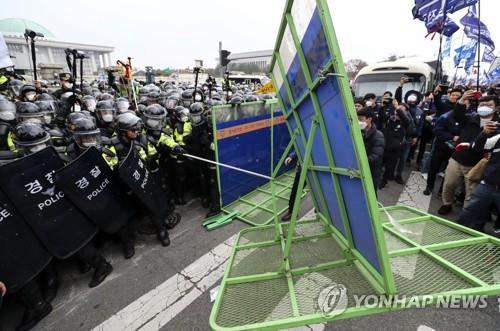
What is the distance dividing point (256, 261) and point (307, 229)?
31.4 inches

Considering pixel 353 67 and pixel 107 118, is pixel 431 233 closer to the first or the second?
pixel 107 118

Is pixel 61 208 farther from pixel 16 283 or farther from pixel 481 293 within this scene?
pixel 481 293

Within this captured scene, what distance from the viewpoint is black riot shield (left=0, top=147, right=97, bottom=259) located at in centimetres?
233

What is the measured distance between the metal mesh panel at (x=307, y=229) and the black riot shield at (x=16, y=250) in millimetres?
2523

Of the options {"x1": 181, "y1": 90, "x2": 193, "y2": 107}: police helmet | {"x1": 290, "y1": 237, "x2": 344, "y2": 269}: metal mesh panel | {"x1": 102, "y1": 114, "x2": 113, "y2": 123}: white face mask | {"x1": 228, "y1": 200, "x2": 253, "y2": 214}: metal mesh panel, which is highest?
{"x1": 181, "y1": 90, "x2": 193, "y2": 107}: police helmet

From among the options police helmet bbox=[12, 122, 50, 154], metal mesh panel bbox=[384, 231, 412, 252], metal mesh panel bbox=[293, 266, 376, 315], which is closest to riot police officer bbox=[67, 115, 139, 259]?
police helmet bbox=[12, 122, 50, 154]

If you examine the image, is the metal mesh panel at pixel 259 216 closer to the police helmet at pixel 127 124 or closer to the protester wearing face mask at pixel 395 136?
the police helmet at pixel 127 124

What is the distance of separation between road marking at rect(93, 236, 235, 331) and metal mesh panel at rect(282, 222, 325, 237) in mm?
1062

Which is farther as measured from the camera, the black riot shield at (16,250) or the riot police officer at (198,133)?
the riot police officer at (198,133)

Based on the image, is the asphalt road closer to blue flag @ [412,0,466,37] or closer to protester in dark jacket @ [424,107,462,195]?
protester in dark jacket @ [424,107,462,195]

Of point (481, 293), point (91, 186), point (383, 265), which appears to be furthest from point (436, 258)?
point (91, 186)

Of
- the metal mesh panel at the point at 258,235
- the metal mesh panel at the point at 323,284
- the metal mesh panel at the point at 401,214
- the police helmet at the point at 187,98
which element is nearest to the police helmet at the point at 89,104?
the police helmet at the point at 187,98

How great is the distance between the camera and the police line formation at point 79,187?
2371 mm

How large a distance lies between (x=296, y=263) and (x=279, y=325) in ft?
2.71
